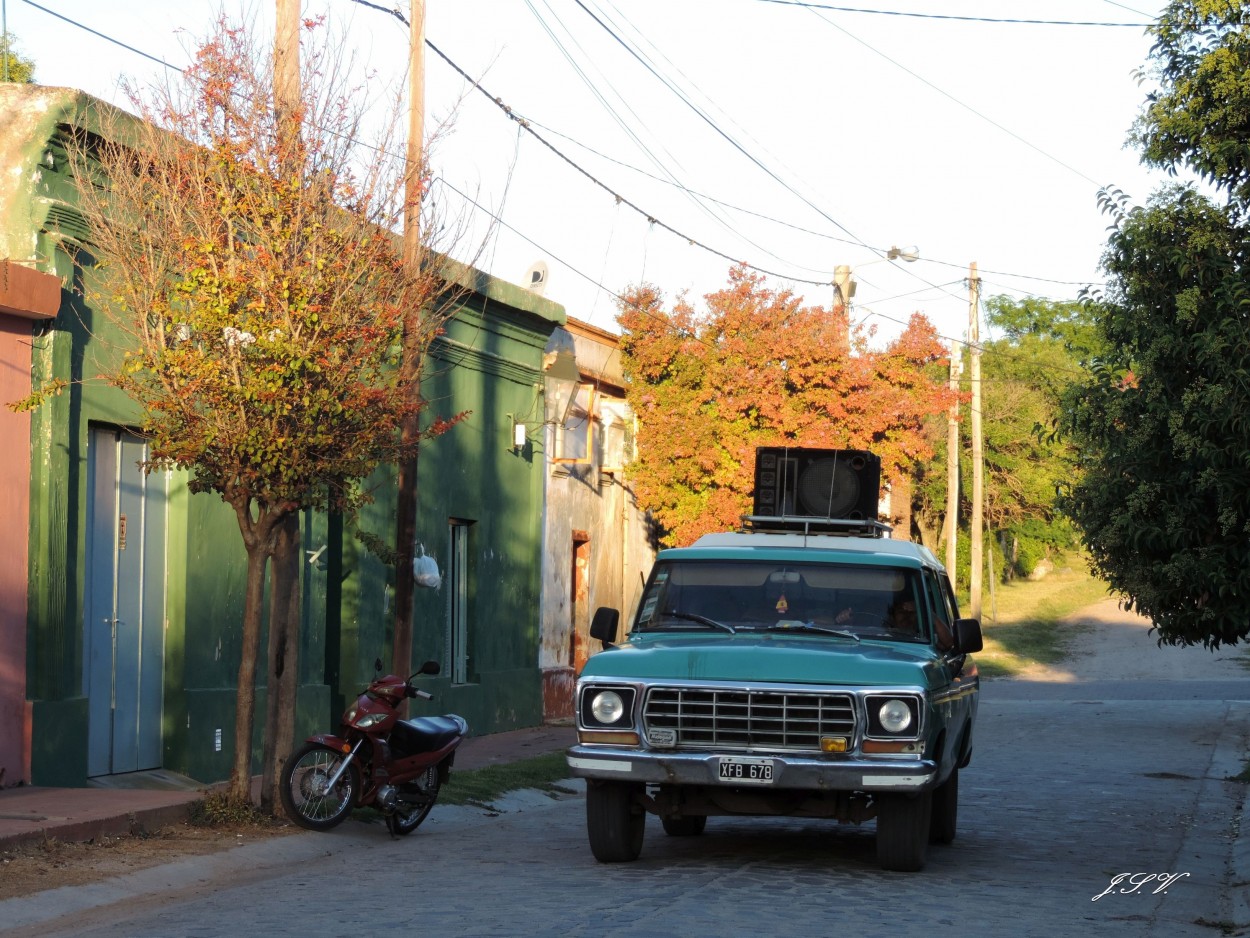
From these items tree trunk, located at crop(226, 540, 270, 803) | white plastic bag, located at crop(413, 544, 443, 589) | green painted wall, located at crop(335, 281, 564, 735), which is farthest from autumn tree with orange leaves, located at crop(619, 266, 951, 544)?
tree trunk, located at crop(226, 540, 270, 803)

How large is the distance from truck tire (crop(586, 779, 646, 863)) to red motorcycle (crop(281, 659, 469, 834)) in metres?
1.95

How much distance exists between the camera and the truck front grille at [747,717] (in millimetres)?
9758

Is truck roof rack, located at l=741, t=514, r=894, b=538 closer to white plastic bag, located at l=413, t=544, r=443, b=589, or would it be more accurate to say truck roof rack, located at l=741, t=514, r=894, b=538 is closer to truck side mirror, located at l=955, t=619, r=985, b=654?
truck side mirror, located at l=955, t=619, r=985, b=654

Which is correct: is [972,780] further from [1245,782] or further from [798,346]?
[798,346]

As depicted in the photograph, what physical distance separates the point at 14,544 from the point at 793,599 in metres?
5.84

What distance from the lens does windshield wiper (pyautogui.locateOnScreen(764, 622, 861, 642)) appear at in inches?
425

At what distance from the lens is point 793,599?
11188mm

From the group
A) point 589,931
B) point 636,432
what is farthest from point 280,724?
point 636,432

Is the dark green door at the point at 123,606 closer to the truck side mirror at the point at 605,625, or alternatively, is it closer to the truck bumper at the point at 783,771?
the truck side mirror at the point at 605,625

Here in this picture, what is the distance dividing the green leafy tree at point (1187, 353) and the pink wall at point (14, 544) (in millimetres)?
8207

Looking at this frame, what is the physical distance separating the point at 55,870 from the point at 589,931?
359cm

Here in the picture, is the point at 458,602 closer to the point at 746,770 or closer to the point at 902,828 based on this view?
the point at 902,828

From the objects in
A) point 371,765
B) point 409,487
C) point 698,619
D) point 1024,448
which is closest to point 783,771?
point 698,619

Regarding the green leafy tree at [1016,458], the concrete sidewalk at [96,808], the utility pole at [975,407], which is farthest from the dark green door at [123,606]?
the green leafy tree at [1016,458]
